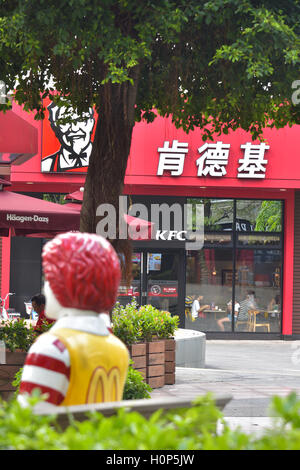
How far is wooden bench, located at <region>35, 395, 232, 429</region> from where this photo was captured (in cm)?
271

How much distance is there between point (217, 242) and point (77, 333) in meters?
16.5

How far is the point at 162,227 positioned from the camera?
1945 centimetres

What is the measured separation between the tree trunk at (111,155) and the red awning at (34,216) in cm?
138

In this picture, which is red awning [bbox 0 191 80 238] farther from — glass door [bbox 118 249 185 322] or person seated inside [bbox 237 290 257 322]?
person seated inside [bbox 237 290 257 322]

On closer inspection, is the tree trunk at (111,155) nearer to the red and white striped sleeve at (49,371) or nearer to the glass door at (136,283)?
the red and white striped sleeve at (49,371)

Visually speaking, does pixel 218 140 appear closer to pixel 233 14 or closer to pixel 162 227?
pixel 162 227

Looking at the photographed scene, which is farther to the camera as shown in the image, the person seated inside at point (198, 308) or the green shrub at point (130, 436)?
the person seated inside at point (198, 308)

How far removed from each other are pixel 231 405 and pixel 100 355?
19.0 feet

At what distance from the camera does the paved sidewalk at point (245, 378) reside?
8.20 metres

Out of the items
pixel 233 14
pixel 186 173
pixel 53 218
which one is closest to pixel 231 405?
pixel 53 218

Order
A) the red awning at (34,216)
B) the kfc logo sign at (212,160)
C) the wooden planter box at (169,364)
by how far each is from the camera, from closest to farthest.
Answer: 1. the red awning at (34,216)
2. the wooden planter box at (169,364)
3. the kfc logo sign at (212,160)

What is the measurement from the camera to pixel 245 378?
11.3 m

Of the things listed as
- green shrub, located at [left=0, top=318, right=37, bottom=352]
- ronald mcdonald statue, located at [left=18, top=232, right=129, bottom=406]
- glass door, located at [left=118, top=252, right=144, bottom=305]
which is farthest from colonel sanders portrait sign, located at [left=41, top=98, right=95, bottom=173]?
ronald mcdonald statue, located at [left=18, top=232, right=129, bottom=406]

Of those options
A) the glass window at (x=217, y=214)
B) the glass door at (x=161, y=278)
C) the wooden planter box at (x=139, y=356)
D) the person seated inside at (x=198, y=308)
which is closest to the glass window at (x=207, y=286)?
the person seated inside at (x=198, y=308)
